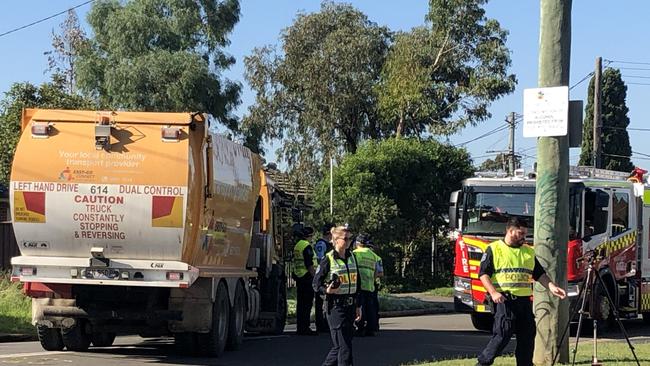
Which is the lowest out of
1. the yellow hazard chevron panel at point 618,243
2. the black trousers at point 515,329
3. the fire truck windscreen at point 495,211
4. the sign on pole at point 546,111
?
the black trousers at point 515,329

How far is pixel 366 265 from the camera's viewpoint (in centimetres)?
1656

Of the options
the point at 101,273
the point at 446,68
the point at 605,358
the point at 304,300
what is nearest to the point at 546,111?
the point at 605,358

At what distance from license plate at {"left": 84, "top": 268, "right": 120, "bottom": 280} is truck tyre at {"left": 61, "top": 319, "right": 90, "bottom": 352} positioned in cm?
169

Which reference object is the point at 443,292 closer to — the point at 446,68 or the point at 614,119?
the point at 446,68

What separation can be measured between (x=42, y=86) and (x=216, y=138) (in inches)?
896

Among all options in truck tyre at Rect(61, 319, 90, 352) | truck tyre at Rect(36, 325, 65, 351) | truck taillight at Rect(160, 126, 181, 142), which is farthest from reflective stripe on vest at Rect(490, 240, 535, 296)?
truck tyre at Rect(36, 325, 65, 351)

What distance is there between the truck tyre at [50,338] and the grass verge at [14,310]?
9.62ft

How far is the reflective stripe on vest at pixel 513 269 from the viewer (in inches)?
411

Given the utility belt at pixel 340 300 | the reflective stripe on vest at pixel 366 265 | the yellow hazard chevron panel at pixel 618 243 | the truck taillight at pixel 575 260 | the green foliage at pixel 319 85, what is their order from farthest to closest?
the green foliage at pixel 319 85 → the yellow hazard chevron panel at pixel 618 243 → the truck taillight at pixel 575 260 → the reflective stripe on vest at pixel 366 265 → the utility belt at pixel 340 300

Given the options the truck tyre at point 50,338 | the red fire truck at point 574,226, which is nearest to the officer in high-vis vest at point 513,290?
the truck tyre at point 50,338

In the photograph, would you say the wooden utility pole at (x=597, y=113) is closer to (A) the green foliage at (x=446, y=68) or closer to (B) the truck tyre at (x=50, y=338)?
(A) the green foliage at (x=446, y=68)

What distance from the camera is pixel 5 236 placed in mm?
24531

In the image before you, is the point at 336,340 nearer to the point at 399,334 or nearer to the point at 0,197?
the point at 399,334

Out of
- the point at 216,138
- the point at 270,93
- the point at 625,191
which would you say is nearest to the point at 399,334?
the point at 625,191
